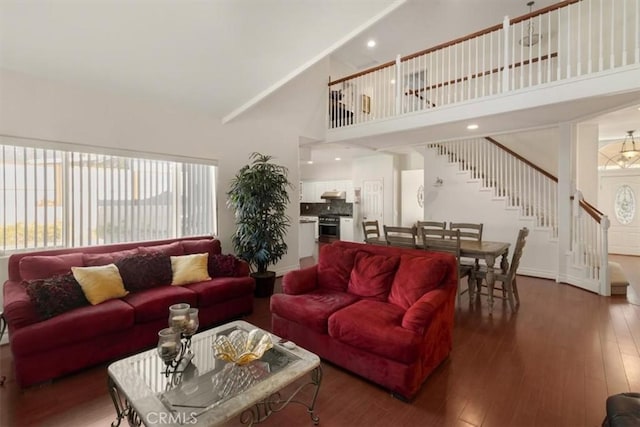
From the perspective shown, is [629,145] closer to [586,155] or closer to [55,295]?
[586,155]

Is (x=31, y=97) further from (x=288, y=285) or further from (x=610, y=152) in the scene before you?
(x=610, y=152)

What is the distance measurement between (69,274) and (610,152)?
10.6 m

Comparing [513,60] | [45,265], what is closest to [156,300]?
[45,265]

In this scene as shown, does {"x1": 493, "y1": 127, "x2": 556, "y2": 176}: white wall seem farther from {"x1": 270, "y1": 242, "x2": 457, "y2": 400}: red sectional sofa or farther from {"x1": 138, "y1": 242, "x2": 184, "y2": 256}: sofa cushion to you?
{"x1": 138, "y1": 242, "x2": 184, "y2": 256}: sofa cushion

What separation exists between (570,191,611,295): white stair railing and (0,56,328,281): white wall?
4577 millimetres

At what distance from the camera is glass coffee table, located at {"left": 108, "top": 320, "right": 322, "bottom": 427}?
4.39 feet

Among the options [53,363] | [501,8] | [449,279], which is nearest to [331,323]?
[449,279]

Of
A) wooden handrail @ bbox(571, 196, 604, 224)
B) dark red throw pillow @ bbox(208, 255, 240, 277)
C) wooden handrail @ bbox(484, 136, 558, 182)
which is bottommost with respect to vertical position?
dark red throw pillow @ bbox(208, 255, 240, 277)

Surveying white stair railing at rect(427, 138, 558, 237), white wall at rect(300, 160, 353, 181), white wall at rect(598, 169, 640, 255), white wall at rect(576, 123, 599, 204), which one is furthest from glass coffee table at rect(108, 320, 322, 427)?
white wall at rect(598, 169, 640, 255)

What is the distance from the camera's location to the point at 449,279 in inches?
101

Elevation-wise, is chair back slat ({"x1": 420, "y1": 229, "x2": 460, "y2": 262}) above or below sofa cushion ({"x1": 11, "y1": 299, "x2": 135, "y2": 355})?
above

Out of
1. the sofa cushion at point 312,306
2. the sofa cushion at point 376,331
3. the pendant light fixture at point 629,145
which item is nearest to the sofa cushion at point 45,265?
the sofa cushion at point 312,306

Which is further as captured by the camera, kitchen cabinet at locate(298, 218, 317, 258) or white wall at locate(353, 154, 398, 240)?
white wall at locate(353, 154, 398, 240)

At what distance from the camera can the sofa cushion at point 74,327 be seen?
2.09 metres
